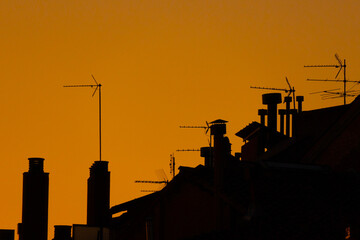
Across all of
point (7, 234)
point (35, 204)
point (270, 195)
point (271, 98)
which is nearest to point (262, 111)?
point (271, 98)

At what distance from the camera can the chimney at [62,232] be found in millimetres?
55000

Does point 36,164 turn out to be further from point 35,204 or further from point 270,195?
point 270,195

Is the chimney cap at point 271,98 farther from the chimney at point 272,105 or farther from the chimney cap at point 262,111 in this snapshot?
the chimney cap at point 262,111

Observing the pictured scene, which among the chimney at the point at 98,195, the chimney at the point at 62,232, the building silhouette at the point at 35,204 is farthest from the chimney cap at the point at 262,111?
A: the building silhouette at the point at 35,204

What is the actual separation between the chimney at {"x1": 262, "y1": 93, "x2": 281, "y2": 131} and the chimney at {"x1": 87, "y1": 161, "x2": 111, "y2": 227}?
42.8 feet

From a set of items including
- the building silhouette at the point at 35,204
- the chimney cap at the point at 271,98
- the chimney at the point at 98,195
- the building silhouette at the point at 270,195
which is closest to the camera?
the building silhouette at the point at 270,195

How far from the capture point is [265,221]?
133 ft

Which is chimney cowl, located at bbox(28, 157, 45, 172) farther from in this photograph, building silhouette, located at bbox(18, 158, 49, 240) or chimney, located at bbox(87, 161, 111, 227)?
chimney, located at bbox(87, 161, 111, 227)

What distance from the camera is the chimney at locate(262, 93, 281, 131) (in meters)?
65.2

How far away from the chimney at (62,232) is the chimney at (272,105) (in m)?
13.7

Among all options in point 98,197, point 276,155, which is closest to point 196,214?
point 98,197

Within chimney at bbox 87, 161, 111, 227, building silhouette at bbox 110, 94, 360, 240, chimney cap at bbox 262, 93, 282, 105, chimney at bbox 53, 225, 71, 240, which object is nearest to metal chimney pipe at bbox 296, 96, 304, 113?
chimney cap at bbox 262, 93, 282, 105

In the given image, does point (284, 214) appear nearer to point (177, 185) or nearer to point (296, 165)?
point (296, 165)

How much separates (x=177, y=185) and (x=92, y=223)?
5.34 m
